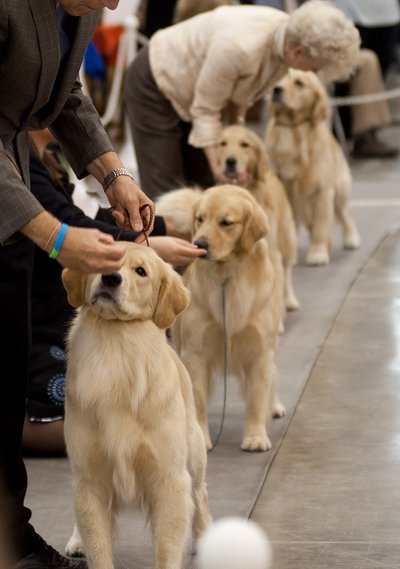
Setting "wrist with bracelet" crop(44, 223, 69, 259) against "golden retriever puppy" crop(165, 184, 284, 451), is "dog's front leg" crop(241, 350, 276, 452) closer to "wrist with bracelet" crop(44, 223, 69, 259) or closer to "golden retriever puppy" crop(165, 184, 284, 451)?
"golden retriever puppy" crop(165, 184, 284, 451)

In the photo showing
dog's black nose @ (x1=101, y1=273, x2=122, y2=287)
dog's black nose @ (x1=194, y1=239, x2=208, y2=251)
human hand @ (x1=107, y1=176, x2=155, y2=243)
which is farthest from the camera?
dog's black nose @ (x1=194, y1=239, x2=208, y2=251)

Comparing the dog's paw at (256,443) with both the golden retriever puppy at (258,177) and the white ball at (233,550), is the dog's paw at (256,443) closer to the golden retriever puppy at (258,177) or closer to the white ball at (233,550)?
the golden retriever puppy at (258,177)

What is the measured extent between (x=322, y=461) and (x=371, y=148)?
7309 mm

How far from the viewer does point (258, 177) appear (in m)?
5.62

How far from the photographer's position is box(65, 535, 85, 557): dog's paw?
3.10 m

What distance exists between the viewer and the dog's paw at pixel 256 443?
155 inches

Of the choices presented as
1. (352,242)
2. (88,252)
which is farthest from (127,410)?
(352,242)

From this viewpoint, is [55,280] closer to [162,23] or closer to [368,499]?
[368,499]

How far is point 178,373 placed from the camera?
282 centimetres

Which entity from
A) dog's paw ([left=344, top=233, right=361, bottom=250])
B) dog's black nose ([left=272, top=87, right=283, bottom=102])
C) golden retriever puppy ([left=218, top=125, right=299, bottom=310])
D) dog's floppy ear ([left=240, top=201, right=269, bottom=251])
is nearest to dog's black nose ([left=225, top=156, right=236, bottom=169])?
golden retriever puppy ([left=218, top=125, right=299, bottom=310])

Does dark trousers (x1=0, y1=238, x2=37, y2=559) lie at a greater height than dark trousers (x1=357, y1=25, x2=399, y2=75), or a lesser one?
greater

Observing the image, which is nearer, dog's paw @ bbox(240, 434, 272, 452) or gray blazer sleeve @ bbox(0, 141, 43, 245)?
gray blazer sleeve @ bbox(0, 141, 43, 245)

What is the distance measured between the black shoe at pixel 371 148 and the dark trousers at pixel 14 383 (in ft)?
26.9

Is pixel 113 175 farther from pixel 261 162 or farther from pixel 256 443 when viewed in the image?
pixel 261 162
